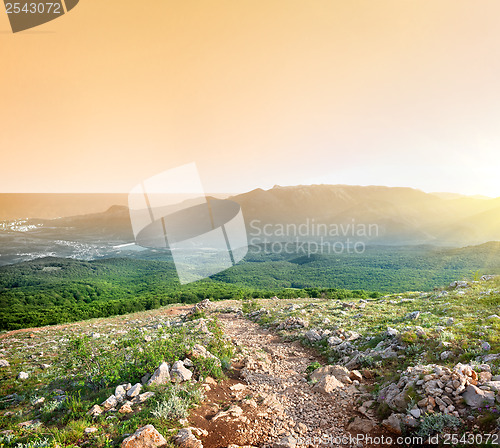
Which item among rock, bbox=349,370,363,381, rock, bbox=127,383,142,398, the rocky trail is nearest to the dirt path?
the rocky trail

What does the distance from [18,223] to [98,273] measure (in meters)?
55.4

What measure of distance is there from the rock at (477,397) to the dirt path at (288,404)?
262 centimetres

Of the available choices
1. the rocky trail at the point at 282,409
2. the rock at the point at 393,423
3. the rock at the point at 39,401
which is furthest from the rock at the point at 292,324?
the rock at the point at 39,401

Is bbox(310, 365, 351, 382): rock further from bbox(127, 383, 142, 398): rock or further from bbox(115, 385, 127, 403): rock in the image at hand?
bbox(115, 385, 127, 403): rock

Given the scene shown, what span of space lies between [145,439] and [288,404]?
13.9 ft

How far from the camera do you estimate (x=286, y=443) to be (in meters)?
5.77

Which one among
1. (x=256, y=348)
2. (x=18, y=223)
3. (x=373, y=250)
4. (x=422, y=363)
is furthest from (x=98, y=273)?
(x=373, y=250)

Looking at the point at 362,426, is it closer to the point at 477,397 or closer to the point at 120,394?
the point at 477,397

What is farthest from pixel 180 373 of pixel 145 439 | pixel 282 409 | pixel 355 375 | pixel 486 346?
pixel 486 346

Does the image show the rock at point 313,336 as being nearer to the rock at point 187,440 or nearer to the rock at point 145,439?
the rock at point 187,440

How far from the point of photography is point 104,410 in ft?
22.1

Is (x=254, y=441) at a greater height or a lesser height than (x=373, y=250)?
greater

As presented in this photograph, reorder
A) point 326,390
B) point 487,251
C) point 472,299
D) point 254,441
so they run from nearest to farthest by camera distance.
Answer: point 254,441 → point 326,390 → point 472,299 → point 487,251

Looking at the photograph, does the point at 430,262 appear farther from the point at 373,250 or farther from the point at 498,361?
the point at 498,361
